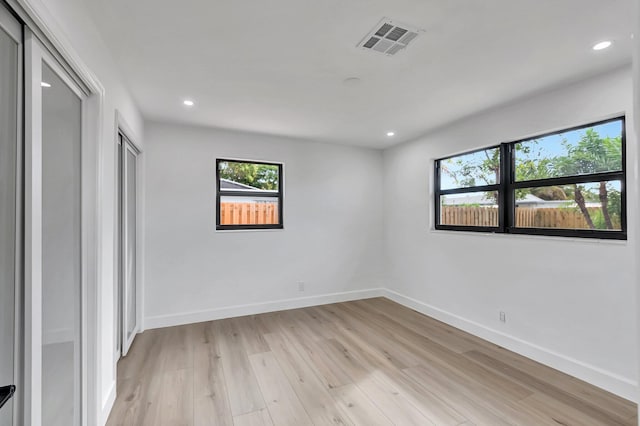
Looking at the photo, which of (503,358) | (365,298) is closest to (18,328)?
(503,358)

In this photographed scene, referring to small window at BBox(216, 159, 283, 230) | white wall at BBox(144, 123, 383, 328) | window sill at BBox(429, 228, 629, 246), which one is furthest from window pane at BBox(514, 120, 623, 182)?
small window at BBox(216, 159, 283, 230)

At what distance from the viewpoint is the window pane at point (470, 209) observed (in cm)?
332

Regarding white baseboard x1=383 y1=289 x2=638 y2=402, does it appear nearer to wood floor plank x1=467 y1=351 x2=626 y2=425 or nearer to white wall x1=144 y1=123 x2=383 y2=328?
wood floor plank x1=467 y1=351 x2=626 y2=425

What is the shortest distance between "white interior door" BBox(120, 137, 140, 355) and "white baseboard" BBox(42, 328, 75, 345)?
1321 millimetres

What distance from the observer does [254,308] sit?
4.03 metres

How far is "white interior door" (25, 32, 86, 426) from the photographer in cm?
117

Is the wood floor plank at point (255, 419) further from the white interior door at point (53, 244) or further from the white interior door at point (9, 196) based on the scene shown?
the white interior door at point (9, 196)

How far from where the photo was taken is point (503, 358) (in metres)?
2.79

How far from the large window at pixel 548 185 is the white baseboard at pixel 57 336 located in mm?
3696

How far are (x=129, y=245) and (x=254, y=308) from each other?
1.76 meters

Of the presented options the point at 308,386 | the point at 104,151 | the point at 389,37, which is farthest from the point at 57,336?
the point at 389,37

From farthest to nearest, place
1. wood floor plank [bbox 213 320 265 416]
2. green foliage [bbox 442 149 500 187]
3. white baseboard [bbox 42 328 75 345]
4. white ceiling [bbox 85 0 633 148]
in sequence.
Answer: green foliage [bbox 442 149 500 187] < wood floor plank [bbox 213 320 265 416] < white ceiling [bbox 85 0 633 148] < white baseboard [bbox 42 328 75 345]

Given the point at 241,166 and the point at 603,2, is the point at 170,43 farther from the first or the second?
the point at 603,2

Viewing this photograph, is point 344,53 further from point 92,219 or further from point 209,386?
point 209,386
